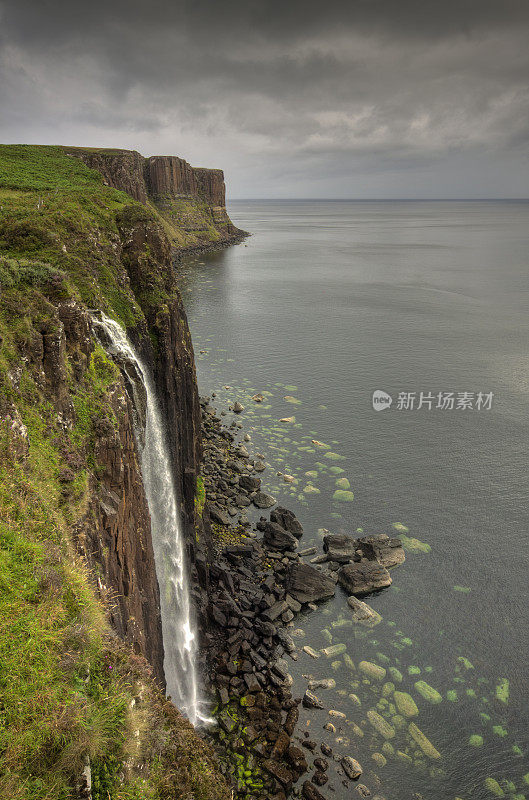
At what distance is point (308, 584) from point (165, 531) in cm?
1227

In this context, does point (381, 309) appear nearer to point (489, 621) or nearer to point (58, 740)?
point (489, 621)

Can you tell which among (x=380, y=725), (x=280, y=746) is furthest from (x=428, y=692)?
(x=280, y=746)

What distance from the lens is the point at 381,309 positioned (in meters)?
107

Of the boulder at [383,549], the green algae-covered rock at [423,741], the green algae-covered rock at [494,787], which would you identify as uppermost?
the boulder at [383,549]

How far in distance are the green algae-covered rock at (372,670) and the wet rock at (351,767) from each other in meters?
5.44

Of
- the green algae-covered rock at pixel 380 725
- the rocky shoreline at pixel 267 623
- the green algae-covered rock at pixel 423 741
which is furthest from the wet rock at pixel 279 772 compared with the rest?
the green algae-covered rock at pixel 423 741

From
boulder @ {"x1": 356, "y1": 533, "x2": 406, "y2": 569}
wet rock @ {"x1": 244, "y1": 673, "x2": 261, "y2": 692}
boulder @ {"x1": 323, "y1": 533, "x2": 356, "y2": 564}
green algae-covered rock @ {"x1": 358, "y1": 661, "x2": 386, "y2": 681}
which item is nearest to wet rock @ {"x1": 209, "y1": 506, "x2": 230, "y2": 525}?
boulder @ {"x1": 323, "y1": 533, "x2": 356, "y2": 564}

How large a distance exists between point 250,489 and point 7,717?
118 ft

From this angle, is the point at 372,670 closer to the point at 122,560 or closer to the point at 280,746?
the point at 280,746

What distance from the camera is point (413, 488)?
45.8 metres

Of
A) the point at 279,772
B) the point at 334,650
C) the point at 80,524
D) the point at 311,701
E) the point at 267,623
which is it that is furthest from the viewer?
A: the point at 267,623

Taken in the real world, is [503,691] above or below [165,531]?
below

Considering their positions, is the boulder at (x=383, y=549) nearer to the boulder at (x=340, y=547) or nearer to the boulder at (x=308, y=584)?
the boulder at (x=340, y=547)

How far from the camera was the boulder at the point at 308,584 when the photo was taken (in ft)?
110
